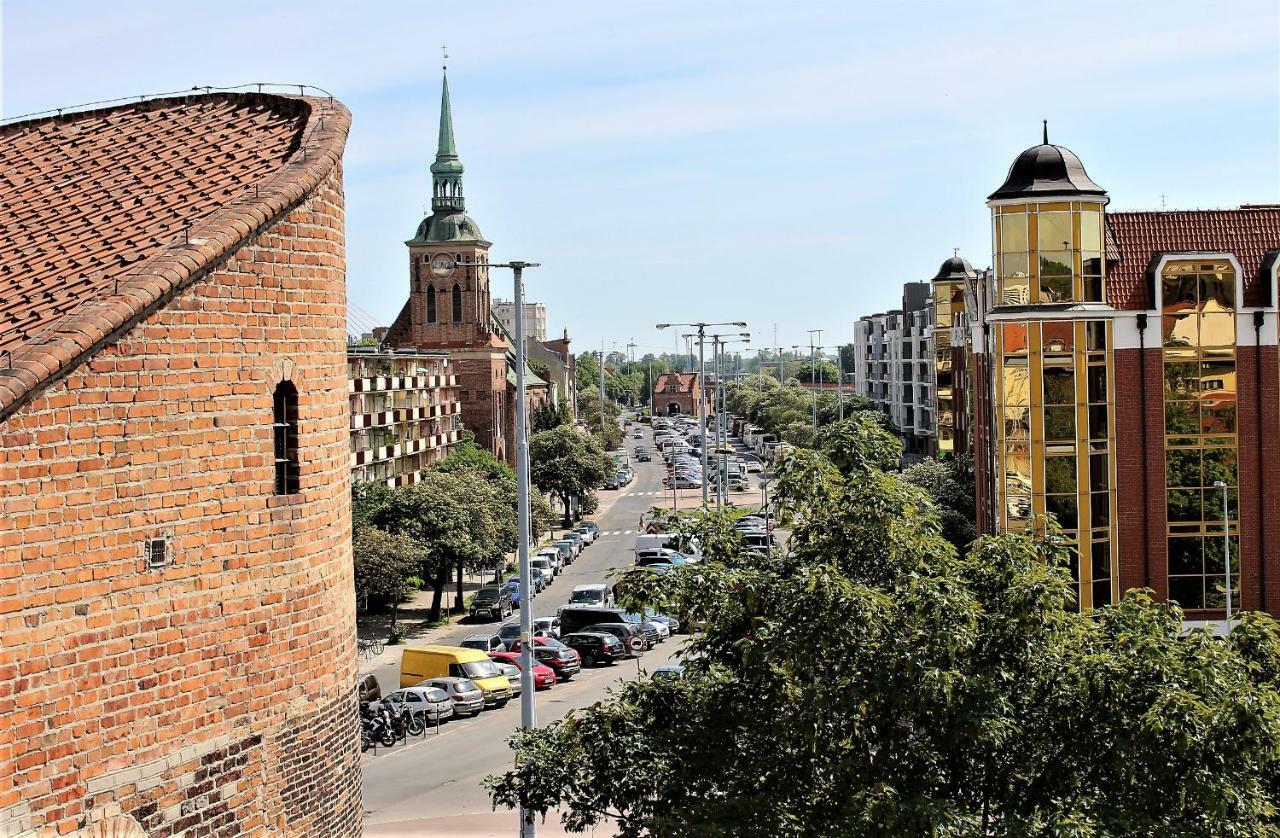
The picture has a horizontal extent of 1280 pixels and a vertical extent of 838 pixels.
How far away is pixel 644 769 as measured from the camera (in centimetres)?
1393

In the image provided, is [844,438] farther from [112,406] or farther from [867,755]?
[112,406]

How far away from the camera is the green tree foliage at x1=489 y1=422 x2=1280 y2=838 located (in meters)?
12.3

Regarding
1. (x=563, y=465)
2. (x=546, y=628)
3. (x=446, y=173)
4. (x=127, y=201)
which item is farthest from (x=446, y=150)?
(x=127, y=201)

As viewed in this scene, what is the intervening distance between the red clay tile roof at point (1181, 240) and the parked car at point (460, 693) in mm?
18077

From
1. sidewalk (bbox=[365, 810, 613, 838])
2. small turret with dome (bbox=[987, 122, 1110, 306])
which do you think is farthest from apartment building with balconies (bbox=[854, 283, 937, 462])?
sidewalk (bbox=[365, 810, 613, 838])

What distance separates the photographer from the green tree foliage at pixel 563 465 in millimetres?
79062

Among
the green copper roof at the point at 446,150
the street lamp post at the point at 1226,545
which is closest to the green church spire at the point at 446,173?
the green copper roof at the point at 446,150

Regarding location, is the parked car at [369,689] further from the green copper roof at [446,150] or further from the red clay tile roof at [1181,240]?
the green copper roof at [446,150]

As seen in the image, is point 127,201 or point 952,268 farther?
point 952,268

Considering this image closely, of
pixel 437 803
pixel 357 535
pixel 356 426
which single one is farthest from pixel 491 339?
pixel 437 803

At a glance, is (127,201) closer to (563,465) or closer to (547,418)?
(563,465)

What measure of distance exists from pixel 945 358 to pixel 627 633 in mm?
23567

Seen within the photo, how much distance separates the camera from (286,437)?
1243 centimetres

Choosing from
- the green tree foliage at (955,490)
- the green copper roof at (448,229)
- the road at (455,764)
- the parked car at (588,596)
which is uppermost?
the green copper roof at (448,229)
